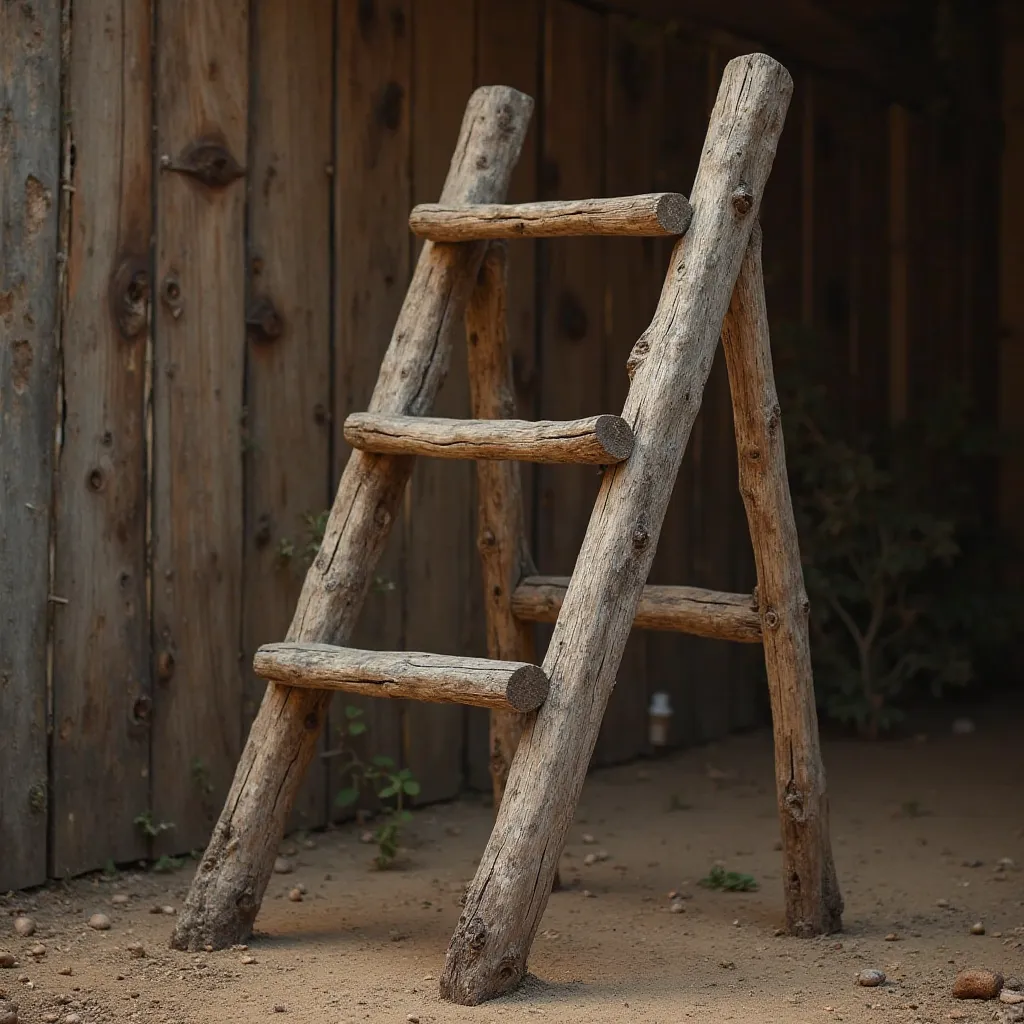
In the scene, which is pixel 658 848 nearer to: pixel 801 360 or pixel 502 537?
pixel 502 537

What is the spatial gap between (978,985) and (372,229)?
2435mm

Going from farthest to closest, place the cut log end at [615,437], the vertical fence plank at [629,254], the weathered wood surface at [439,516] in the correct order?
the vertical fence plank at [629,254]
the weathered wood surface at [439,516]
the cut log end at [615,437]

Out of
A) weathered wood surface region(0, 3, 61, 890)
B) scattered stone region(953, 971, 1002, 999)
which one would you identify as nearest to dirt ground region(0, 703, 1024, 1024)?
scattered stone region(953, 971, 1002, 999)

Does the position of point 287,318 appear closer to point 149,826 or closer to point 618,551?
point 149,826

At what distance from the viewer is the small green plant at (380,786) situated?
3.73m

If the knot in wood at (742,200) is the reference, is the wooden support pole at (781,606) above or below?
below

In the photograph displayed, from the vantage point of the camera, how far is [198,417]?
3662 millimetres

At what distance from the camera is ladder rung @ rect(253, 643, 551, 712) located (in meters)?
2.54

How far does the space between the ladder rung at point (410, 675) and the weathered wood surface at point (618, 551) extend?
3.1 inches

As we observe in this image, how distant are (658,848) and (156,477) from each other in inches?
63.2

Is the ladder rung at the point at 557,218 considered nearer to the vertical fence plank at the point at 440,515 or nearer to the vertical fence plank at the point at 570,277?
the vertical fence plank at the point at 440,515

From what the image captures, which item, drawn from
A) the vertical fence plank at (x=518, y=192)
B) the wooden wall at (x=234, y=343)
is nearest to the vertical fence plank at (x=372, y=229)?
the wooden wall at (x=234, y=343)

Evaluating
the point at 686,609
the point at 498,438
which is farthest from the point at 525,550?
the point at 498,438

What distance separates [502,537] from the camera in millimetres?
3389
